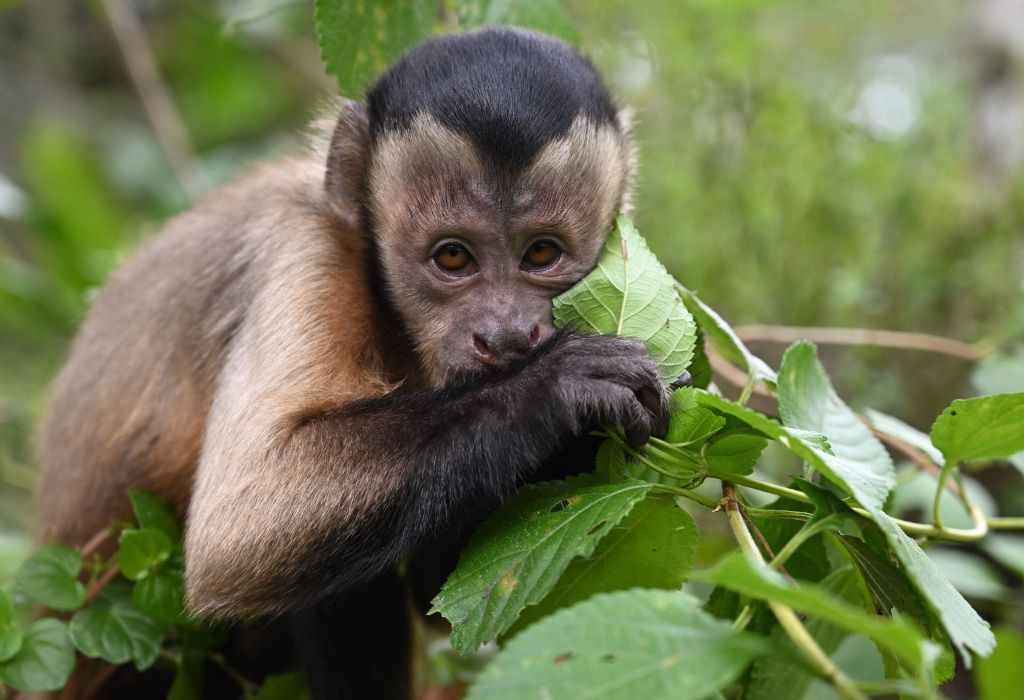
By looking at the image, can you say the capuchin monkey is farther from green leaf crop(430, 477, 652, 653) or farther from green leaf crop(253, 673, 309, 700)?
green leaf crop(430, 477, 652, 653)

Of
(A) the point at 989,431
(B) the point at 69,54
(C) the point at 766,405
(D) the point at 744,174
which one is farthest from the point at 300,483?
(B) the point at 69,54

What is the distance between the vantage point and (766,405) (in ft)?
17.9

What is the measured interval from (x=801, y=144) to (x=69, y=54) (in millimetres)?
10738

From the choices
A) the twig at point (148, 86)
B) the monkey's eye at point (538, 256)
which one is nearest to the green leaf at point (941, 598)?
the monkey's eye at point (538, 256)

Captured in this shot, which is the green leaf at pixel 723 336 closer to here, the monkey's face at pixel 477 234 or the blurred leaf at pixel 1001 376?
the monkey's face at pixel 477 234

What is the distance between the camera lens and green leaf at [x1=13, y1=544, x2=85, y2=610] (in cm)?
296

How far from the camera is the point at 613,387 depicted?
239 cm

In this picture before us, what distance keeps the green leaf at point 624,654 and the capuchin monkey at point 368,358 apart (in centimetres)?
81

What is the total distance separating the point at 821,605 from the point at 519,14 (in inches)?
110

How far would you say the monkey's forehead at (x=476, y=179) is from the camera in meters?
3.07

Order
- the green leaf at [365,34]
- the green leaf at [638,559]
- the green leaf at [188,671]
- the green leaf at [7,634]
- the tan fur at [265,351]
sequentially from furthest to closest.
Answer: the green leaf at [365,34] < the green leaf at [188,671] < the green leaf at [7,634] < the tan fur at [265,351] < the green leaf at [638,559]

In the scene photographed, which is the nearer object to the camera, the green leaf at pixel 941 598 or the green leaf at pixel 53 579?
the green leaf at pixel 941 598

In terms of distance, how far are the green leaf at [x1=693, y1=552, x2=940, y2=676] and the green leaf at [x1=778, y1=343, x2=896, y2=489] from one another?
0.87m

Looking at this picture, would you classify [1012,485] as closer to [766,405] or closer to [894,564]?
[766,405]
